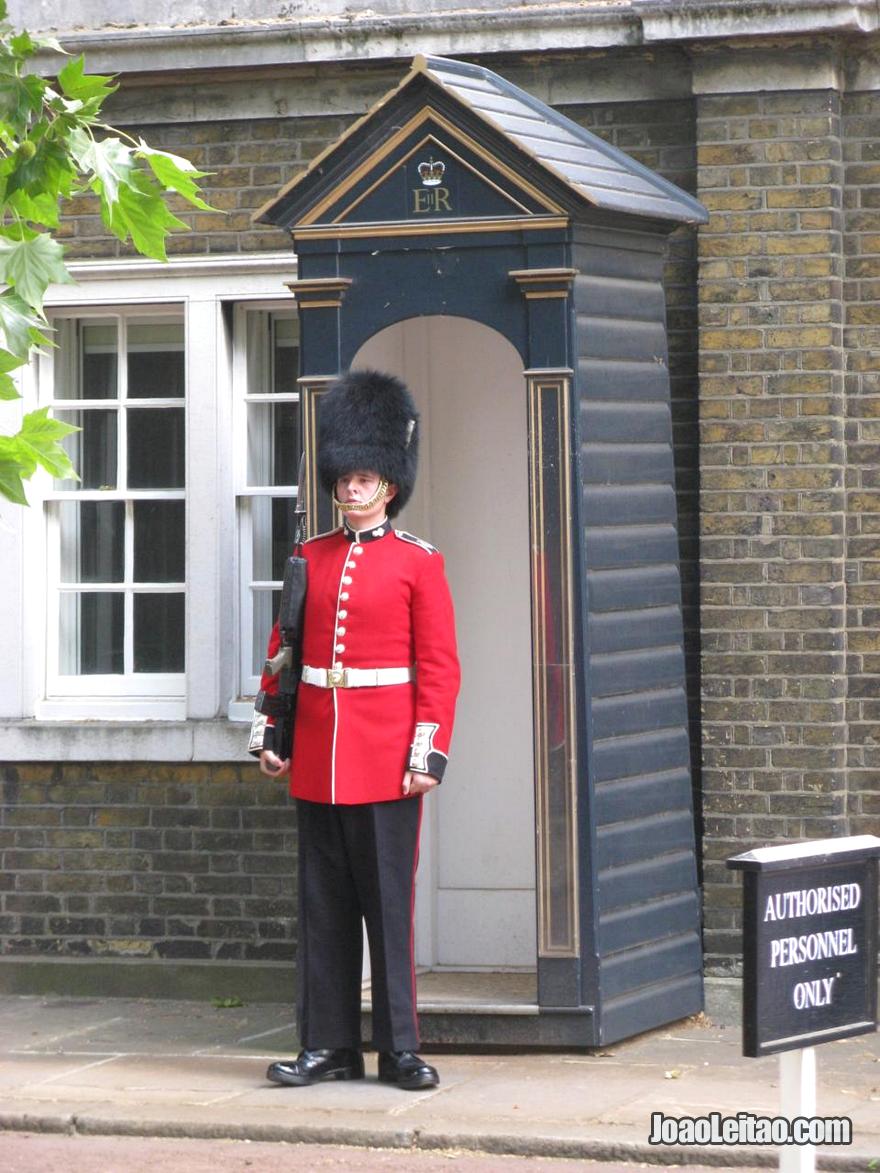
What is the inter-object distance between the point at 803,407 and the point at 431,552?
1.80 m

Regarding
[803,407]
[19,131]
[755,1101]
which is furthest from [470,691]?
[19,131]

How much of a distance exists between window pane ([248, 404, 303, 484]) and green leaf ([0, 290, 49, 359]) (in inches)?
158

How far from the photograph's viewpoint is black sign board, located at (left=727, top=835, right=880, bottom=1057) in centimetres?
452

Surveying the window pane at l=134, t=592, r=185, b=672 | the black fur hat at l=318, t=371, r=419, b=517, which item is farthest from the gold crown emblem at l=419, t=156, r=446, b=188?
the window pane at l=134, t=592, r=185, b=672

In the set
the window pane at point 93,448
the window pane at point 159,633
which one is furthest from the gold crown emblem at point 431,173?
the window pane at point 159,633

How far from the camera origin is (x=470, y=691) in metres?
7.72

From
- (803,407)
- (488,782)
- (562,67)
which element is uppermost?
(562,67)

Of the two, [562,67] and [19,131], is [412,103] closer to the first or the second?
[562,67]

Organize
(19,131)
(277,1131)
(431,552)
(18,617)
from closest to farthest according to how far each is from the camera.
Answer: (19,131) → (277,1131) → (431,552) → (18,617)

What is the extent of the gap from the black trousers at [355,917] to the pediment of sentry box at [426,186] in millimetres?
1837

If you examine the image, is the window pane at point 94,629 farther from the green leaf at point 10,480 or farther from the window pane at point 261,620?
A: the green leaf at point 10,480

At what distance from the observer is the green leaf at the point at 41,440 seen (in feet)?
14.2

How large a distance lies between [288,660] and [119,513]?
231 centimetres

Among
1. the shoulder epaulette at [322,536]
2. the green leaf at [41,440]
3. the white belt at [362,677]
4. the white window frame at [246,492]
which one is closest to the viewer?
the green leaf at [41,440]
